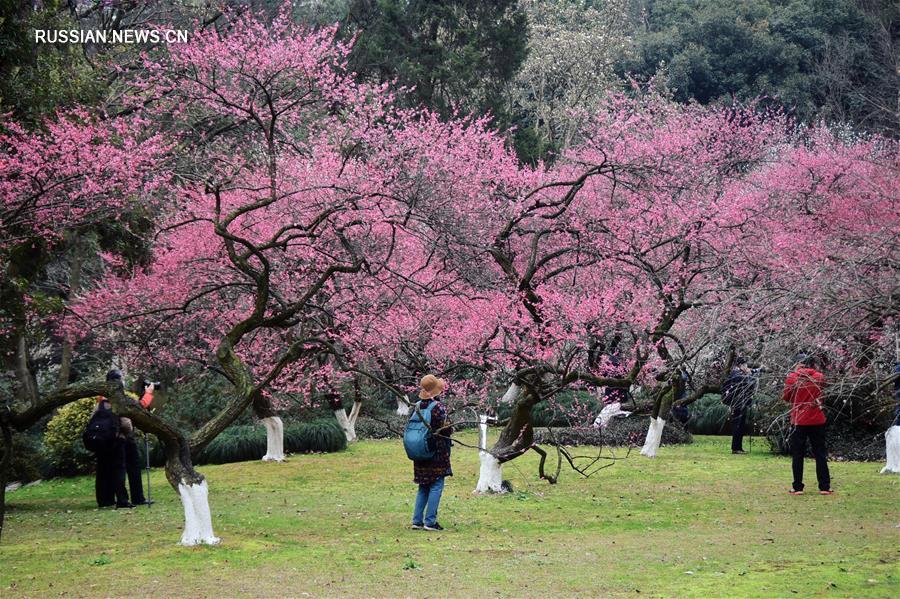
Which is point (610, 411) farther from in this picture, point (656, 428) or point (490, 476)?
point (490, 476)

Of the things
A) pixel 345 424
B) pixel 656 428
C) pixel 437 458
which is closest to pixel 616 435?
pixel 656 428

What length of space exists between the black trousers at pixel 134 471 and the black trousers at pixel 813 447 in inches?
313

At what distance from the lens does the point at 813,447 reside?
12.2m

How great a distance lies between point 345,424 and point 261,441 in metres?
3.01

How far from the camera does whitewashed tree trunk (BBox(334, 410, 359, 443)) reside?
21.3 m

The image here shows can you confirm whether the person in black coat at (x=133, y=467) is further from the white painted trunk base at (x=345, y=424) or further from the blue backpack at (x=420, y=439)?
the white painted trunk base at (x=345, y=424)

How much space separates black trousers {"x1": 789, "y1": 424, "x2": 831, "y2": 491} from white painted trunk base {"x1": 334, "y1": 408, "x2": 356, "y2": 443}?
35.3ft

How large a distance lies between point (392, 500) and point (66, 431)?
6426mm

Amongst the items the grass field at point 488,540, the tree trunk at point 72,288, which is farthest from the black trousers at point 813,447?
the tree trunk at point 72,288

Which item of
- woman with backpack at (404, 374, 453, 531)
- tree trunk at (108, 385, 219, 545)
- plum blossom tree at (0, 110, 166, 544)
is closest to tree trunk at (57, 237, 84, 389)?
plum blossom tree at (0, 110, 166, 544)

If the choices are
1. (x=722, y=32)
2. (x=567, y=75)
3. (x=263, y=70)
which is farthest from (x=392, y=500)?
(x=722, y=32)

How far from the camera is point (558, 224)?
55.2ft

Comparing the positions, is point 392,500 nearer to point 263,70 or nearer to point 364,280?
point 364,280

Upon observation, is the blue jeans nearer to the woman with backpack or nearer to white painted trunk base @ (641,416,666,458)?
the woman with backpack
